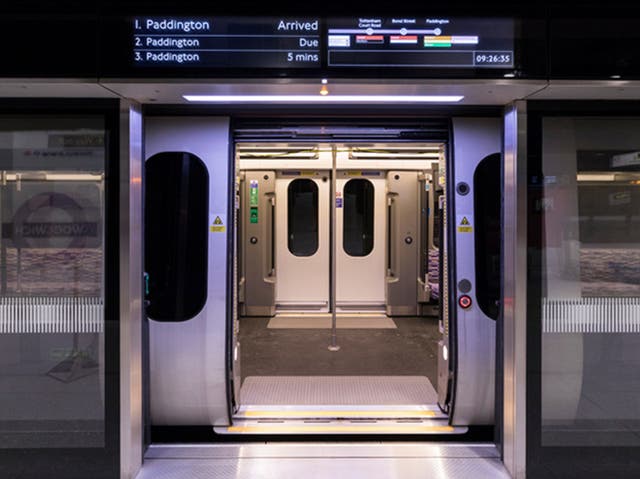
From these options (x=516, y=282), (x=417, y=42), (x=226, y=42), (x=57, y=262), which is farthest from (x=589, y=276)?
(x=57, y=262)

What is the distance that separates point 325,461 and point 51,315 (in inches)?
78.7

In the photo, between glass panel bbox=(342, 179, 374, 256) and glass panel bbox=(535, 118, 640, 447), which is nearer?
glass panel bbox=(535, 118, 640, 447)

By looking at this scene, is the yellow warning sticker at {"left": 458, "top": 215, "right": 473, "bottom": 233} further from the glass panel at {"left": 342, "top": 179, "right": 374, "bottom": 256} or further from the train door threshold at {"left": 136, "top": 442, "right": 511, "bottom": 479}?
the glass panel at {"left": 342, "top": 179, "right": 374, "bottom": 256}

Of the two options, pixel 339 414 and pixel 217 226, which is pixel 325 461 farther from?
pixel 217 226

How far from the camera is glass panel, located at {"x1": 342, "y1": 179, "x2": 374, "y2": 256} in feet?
26.2

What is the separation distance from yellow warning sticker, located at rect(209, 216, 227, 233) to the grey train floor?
6.05ft

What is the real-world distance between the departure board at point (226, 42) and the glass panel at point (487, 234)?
1.64 meters

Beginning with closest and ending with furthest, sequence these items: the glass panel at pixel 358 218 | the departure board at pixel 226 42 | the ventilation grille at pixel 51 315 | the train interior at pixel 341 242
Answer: the departure board at pixel 226 42 → the ventilation grille at pixel 51 315 → the train interior at pixel 341 242 → the glass panel at pixel 358 218

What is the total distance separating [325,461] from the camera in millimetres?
3201

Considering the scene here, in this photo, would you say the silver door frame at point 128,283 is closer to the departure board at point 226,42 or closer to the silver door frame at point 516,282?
the departure board at point 226,42

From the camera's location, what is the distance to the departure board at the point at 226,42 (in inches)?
97.0

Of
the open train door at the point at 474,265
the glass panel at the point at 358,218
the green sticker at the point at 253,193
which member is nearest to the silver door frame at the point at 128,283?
the open train door at the point at 474,265

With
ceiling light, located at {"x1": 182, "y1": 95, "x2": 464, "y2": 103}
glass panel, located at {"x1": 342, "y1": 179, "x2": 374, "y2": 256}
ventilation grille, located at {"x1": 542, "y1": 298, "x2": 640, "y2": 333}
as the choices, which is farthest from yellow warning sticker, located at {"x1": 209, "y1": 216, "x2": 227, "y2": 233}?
glass panel, located at {"x1": 342, "y1": 179, "x2": 374, "y2": 256}

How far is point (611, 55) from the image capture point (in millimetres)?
2537
